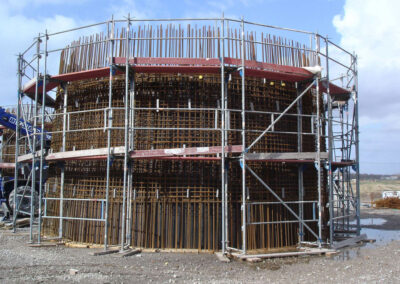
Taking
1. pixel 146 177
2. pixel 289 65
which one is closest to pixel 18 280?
pixel 146 177

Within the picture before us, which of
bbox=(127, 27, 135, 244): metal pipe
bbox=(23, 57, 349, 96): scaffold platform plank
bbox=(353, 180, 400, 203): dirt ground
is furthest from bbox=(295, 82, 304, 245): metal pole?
bbox=(353, 180, 400, 203): dirt ground

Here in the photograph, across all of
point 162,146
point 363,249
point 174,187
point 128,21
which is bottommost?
point 363,249

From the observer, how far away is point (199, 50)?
36.0 ft

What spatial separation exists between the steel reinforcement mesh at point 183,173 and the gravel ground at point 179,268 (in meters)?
0.92

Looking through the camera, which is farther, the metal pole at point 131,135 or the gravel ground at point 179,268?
the metal pole at point 131,135

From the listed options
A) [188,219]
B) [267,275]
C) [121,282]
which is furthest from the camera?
[188,219]

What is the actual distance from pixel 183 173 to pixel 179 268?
287 cm

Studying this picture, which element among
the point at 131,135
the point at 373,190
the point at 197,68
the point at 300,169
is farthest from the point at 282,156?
the point at 373,190

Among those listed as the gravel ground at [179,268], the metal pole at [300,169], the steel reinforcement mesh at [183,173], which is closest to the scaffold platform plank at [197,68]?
the steel reinforcement mesh at [183,173]

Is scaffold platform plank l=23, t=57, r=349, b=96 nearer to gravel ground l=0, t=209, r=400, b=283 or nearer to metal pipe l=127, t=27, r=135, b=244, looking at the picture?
metal pipe l=127, t=27, r=135, b=244

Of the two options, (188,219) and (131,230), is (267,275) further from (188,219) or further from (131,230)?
(131,230)

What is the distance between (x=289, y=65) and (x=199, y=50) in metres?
3.03

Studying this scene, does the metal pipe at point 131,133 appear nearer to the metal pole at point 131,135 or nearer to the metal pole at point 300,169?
the metal pole at point 131,135

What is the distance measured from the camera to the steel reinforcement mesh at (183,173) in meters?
10.6
